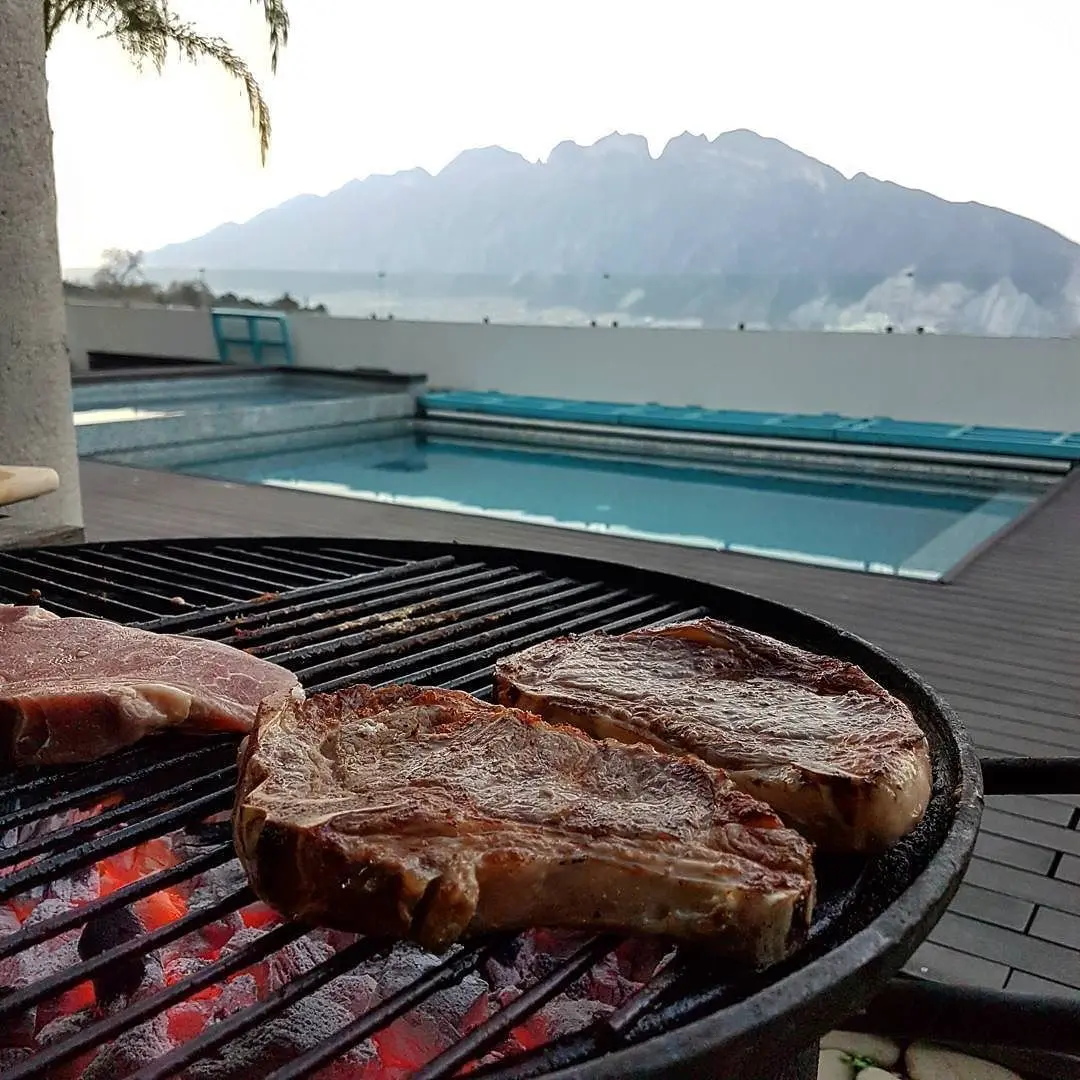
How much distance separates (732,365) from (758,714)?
13.6 m

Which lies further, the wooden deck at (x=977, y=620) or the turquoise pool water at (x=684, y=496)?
the turquoise pool water at (x=684, y=496)

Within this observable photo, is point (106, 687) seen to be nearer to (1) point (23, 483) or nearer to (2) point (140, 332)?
(1) point (23, 483)

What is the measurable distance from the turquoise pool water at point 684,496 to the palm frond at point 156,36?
402cm

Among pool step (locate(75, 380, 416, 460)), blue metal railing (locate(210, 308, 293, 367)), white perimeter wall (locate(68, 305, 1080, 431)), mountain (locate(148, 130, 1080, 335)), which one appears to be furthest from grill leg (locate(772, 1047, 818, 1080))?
blue metal railing (locate(210, 308, 293, 367))

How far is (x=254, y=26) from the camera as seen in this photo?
463 inches

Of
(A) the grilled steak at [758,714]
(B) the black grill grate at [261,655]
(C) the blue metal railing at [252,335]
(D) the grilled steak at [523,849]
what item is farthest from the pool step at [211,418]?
(D) the grilled steak at [523,849]

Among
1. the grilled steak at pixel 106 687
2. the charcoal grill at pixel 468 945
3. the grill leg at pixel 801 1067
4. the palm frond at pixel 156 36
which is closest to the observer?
the charcoal grill at pixel 468 945

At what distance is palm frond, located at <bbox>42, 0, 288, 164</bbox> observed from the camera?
1288cm

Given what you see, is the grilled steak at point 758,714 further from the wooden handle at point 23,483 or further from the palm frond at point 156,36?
the palm frond at point 156,36

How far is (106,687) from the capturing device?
1.52 metres

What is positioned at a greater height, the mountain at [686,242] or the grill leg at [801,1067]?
the mountain at [686,242]

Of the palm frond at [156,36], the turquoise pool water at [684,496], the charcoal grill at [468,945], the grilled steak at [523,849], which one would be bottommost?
the turquoise pool water at [684,496]

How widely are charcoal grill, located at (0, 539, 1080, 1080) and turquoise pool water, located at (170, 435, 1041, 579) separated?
5.82 m

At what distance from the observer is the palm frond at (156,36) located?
12883 millimetres
